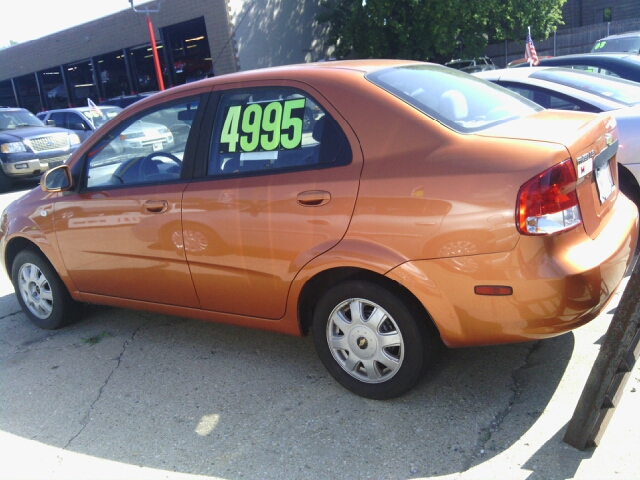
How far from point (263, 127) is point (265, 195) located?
0.42m

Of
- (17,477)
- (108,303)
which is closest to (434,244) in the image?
(17,477)

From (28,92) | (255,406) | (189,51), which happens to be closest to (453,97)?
(255,406)

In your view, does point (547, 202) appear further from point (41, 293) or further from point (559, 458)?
point (41, 293)

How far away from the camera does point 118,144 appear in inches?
165

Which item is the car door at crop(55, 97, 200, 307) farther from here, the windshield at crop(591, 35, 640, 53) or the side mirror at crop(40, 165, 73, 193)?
the windshield at crop(591, 35, 640, 53)

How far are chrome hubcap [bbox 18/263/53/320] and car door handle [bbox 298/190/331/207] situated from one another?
2617 millimetres

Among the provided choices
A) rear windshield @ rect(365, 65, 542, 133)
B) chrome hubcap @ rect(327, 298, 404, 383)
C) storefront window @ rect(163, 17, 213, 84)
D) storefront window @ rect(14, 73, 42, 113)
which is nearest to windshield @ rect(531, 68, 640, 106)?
rear windshield @ rect(365, 65, 542, 133)

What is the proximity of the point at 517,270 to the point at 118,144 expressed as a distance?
113 inches

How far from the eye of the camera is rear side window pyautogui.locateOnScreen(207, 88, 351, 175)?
320 centimetres

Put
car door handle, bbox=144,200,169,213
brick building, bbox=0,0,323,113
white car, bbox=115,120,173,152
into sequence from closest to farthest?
car door handle, bbox=144,200,169,213 < white car, bbox=115,120,173,152 < brick building, bbox=0,0,323,113

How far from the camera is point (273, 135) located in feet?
11.2

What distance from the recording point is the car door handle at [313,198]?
10.3 ft

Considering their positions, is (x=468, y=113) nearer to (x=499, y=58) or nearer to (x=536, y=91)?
(x=536, y=91)

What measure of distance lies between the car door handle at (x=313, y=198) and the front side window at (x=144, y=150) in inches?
39.2
